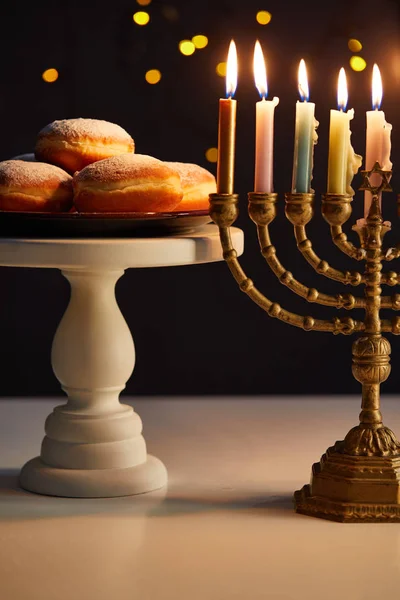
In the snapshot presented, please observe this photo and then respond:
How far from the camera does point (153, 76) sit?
1.97 m

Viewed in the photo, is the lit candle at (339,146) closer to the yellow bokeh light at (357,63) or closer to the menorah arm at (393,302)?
the menorah arm at (393,302)

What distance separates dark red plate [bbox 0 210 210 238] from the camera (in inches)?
49.3

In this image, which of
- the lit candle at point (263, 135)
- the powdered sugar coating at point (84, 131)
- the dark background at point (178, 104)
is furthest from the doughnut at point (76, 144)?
the dark background at point (178, 104)

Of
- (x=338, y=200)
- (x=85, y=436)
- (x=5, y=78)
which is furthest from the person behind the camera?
(x=5, y=78)

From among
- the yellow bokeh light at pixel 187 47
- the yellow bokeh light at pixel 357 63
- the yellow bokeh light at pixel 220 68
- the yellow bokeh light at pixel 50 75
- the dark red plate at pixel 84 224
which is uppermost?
the yellow bokeh light at pixel 187 47

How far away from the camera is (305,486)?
1.28 meters

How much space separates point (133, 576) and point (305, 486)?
28cm

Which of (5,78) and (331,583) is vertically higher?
(5,78)

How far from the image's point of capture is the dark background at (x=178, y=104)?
195cm

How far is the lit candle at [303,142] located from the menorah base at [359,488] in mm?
282

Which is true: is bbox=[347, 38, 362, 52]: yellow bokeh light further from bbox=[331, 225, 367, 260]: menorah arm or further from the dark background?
bbox=[331, 225, 367, 260]: menorah arm

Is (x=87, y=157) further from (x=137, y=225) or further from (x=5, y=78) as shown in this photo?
(x=5, y=78)

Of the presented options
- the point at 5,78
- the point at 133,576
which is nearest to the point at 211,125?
the point at 5,78

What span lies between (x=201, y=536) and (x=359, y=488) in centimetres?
17
